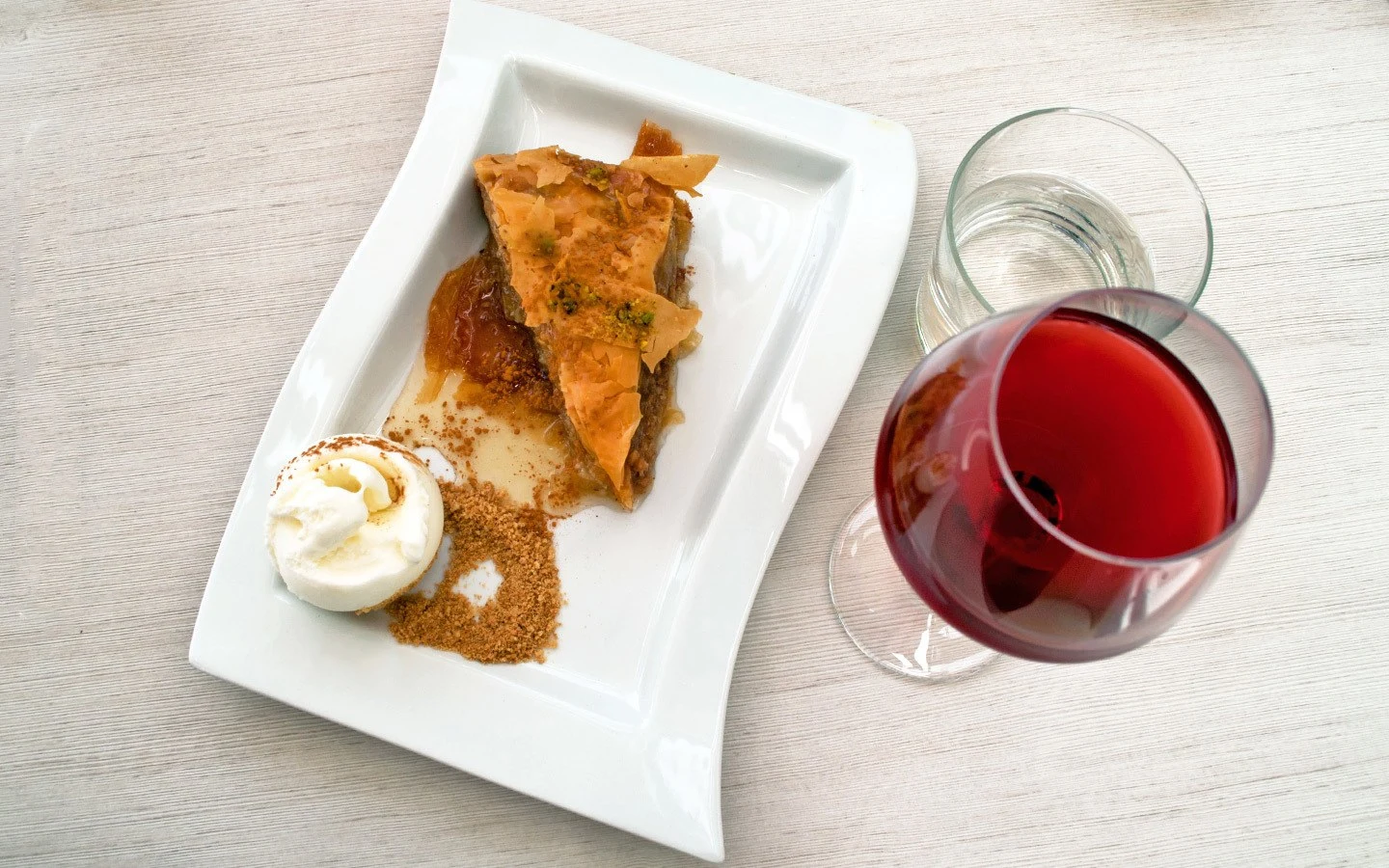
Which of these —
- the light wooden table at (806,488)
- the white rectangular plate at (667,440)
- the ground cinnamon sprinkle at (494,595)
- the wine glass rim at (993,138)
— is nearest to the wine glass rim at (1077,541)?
the wine glass rim at (993,138)

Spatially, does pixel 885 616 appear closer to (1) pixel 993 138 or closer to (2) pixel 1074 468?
(2) pixel 1074 468

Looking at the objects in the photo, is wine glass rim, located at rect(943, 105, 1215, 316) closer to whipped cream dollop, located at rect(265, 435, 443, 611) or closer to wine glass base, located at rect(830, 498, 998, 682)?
wine glass base, located at rect(830, 498, 998, 682)

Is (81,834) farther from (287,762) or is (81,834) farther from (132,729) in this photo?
(287,762)

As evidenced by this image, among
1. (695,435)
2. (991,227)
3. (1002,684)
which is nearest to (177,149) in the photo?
(695,435)

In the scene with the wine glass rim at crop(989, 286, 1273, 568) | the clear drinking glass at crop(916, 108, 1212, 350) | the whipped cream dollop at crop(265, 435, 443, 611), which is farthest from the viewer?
the clear drinking glass at crop(916, 108, 1212, 350)

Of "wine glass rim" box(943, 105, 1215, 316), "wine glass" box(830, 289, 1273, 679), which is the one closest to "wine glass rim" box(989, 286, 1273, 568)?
"wine glass" box(830, 289, 1273, 679)

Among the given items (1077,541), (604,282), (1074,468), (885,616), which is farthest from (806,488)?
(1077,541)
